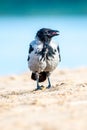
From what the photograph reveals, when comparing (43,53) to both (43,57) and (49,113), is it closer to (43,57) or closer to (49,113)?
(43,57)

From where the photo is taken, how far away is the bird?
11531mm

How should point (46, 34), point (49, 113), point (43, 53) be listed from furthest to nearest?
1. point (46, 34)
2. point (43, 53)
3. point (49, 113)

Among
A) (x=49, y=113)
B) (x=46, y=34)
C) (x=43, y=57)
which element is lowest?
(x=49, y=113)

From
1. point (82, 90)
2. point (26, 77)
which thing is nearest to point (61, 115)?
point (82, 90)

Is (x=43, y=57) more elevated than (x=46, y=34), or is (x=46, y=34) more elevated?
(x=46, y=34)

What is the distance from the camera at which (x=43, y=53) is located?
11.5 m

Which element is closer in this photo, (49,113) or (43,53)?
(49,113)

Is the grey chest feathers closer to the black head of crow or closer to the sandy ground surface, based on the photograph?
the black head of crow

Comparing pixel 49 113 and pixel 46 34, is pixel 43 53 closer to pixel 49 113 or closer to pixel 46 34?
pixel 46 34

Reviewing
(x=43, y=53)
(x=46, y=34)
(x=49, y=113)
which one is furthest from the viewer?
(x=46, y=34)

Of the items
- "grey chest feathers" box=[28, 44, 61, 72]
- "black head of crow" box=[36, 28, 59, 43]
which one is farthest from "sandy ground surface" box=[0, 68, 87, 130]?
"black head of crow" box=[36, 28, 59, 43]

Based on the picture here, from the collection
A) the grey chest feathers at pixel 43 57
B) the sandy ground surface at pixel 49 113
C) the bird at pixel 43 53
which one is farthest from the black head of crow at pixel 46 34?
the sandy ground surface at pixel 49 113

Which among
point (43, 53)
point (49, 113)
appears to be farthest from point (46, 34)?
point (49, 113)

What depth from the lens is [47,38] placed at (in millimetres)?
11859
